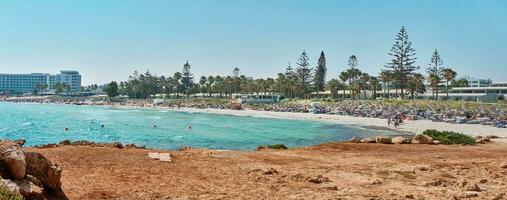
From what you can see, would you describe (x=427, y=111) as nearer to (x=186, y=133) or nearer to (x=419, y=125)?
(x=419, y=125)

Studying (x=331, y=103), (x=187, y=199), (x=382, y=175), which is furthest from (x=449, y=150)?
(x=331, y=103)

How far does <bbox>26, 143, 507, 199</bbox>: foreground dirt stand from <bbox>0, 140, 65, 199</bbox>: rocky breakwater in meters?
0.64

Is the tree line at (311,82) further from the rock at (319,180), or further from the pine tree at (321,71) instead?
the rock at (319,180)

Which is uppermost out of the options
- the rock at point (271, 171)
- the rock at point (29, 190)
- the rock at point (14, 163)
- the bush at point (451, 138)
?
the rock at point (14, 163)

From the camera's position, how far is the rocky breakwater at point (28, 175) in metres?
7.62

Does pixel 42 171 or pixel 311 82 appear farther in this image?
pixel 311 82

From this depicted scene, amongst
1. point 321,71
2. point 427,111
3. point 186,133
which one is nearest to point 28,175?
point 186,133

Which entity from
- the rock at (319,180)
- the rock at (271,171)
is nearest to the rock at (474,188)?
the rock at (319,180)

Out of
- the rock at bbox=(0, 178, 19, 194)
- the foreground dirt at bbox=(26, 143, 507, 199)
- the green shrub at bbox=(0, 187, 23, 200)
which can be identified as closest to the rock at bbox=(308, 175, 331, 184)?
the foreground dirt at bbox=(26, 143, 507, 199)

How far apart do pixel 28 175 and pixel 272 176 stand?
610cm

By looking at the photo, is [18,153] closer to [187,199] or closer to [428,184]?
[187,199]

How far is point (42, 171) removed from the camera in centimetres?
864

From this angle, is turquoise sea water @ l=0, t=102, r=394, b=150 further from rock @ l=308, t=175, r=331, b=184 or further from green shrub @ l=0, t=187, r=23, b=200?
green shrub @ l=0, t=187, r=23, b=200

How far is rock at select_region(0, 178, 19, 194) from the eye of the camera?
7.09 metres
